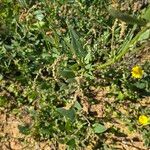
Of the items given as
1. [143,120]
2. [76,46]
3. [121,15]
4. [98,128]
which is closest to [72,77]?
[76,46]

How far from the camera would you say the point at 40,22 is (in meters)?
3.15

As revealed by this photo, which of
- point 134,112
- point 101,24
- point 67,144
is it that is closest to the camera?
point 67,144

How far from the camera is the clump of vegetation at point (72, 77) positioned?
8.89 feet

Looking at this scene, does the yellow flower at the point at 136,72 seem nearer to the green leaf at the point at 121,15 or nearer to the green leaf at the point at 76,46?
the green leaf at the point at 76,46

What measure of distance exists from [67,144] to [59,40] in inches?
33.1

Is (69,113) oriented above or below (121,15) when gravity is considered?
below

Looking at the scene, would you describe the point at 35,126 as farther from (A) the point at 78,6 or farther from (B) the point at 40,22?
(A) the point at 78,6

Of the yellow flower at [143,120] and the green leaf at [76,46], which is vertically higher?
the green leaf at [76,46]

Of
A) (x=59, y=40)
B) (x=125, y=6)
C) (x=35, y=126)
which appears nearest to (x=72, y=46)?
(x=59, y=40)

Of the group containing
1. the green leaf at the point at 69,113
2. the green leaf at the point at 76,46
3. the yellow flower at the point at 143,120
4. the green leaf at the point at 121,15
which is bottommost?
the yellow flower at the point at 143,120

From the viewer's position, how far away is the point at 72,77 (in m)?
2.75

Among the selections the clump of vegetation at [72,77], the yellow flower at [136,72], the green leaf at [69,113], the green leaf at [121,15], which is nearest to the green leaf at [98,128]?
the clump of vegetation at [72,77]

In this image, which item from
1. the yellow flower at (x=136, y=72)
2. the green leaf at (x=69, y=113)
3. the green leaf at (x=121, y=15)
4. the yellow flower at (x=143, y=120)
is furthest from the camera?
the yellow flower at (x=136, y=72)

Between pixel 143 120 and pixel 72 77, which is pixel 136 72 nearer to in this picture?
pixel 143 120
